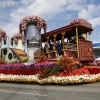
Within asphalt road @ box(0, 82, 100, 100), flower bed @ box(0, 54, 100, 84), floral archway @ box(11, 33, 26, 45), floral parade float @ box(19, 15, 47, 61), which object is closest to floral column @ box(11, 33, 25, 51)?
floral archway @ box(11, 33, 26, 45)

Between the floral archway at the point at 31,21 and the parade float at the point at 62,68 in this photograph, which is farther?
the floral archway at the point at 31,21

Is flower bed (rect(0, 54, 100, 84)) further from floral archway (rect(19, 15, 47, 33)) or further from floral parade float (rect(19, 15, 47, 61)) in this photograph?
floral archway (rect(19, 15, 47, 33))

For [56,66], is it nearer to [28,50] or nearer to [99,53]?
[28,50]

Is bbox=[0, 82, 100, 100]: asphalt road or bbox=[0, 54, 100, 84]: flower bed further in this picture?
bbox=[0, 54, 100, 84]: flower bed

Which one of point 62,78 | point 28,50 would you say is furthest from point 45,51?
point 62,78

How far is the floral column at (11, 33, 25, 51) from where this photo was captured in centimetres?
1851

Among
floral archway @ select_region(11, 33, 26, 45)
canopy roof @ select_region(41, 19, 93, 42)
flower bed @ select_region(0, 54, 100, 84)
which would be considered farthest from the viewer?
floral archway @ select_region(11, 33, 26, 45)

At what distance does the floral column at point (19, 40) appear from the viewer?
18.5m

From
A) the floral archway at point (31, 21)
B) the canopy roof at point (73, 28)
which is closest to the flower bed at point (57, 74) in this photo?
the canopy roof at point (73, 28)

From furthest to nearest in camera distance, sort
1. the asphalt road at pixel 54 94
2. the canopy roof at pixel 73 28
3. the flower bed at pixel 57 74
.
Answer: the canopy roof at pixel 73 28 < the flower bed at pixel 57 74 < the asphalt road at pixel 54 94

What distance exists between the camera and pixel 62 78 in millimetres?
10805

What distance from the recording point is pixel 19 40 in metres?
18.9

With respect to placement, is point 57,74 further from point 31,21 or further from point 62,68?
point 31,21

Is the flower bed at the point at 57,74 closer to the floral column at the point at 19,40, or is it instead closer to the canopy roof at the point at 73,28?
the canopy roof at the point at 73,28
